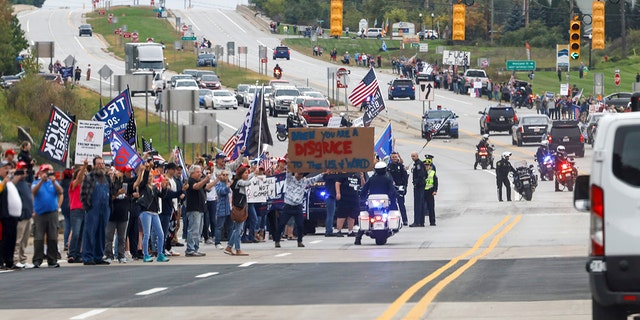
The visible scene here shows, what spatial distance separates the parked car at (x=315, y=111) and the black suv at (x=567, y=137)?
609 inches

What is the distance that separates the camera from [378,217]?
26594mm

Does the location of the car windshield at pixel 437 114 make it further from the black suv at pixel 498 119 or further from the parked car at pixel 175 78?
the parked car at pixel 175 78

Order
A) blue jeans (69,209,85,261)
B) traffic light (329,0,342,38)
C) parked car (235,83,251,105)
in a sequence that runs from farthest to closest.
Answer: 1. parked car (235,83,251,105)
2. traffic light (329,0,342,38)
3. blue jeans (69,209,85,261)

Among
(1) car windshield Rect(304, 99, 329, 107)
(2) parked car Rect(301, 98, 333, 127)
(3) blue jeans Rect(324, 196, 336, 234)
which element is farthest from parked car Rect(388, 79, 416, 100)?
(3) blue jeans Rect(324, 196, 336, 234)

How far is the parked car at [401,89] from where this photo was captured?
93750 millimetres

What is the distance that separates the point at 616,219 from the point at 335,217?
68.9ft

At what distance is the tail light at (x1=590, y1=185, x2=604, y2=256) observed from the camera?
11.7 metres

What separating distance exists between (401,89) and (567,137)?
35.7m

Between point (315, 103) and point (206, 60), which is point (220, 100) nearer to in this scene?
point (315, 103)

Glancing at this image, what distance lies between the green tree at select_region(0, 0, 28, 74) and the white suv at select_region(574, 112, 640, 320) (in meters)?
79.6

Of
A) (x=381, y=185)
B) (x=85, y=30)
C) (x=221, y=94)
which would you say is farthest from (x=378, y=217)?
(x=85, y=30)

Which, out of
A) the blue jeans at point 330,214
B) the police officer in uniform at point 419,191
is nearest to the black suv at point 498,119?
the police officer in uniform at point 419,191

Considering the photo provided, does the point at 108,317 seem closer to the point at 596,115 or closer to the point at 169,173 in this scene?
the point at 169,173

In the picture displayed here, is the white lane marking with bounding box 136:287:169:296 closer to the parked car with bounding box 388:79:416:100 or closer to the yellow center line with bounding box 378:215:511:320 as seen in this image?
the yellow center line with bounding box 378:215:511:320
